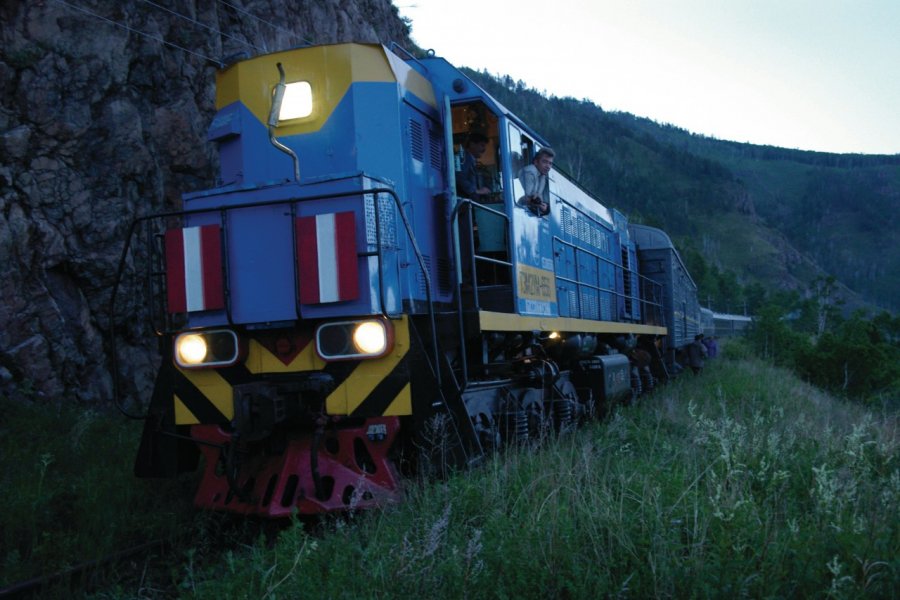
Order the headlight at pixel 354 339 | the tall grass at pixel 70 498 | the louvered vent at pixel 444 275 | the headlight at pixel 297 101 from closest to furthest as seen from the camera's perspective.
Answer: the tall grass at pixel 70 498 → the headlight at pixel 354 339 → the headlight at pixel 297 101 → the louvered vent at pixel 444 275

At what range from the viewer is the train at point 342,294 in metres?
4.87

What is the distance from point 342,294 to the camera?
488cm

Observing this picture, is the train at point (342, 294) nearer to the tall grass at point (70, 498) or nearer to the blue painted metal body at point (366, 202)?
the blue painted metal body at point (366, 202)

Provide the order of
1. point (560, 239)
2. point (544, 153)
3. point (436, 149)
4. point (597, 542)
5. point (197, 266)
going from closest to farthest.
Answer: point (597, 542)
point (197, 266)
point (436, 149)
point (544, 153)
point (560, 239)

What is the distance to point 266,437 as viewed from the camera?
502 centimetres

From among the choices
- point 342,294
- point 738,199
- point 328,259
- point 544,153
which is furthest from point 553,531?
point 738,199

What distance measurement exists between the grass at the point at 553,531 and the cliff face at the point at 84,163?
281 cm

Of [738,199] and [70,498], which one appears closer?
[70,498]

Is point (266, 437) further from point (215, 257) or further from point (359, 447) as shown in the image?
point (215, 257)

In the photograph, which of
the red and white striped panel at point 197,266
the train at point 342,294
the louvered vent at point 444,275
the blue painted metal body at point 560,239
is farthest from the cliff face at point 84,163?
the louvered vent at point 444,275

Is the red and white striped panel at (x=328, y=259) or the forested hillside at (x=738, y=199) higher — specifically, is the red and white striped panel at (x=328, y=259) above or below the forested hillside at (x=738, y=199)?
below

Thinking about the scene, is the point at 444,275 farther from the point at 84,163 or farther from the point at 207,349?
the point at 84,163

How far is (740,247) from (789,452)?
11922cm

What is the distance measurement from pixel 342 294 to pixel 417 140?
174cm
